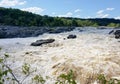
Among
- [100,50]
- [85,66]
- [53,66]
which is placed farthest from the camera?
[100,50]

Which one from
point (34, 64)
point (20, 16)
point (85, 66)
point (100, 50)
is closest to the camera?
point (85, 66)

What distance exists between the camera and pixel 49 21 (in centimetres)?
6719

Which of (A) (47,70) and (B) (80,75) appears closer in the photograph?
(B) (80,75)

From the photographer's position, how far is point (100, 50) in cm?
1569

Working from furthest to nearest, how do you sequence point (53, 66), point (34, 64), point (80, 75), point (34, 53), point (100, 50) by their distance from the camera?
point (34, 53), point (100, 50), point (34, 64), point (53, 66), point (80, 75)

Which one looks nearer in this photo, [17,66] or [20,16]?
[17,66]

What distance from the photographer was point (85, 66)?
12.3 metres

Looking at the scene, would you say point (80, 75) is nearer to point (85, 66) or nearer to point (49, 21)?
point (85, 66)

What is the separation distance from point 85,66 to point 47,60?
2902 mm

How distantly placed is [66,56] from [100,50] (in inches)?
84.2

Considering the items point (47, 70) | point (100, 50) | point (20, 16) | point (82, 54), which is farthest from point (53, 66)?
point (20, 16)

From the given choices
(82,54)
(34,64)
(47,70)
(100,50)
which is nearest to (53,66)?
(47,70)

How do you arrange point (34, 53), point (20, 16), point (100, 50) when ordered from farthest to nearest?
point (20, 16) < point (34, 53) < point (100, 50)

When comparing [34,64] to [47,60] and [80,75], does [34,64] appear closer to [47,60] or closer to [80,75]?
[47,60]
